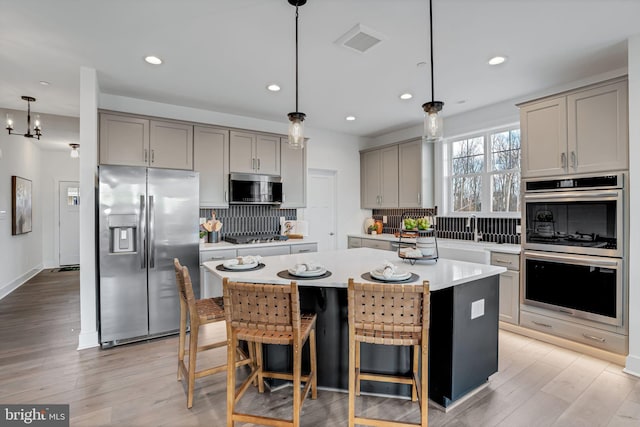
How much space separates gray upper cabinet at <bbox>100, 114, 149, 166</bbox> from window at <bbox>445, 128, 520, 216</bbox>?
416 cm

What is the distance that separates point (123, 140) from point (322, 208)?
10.1 feet

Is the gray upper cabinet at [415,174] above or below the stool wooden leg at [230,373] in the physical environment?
above

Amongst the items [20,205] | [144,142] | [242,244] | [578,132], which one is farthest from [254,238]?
[20,205]

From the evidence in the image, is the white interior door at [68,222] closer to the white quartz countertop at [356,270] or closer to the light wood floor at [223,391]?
the light wood floor at [223,391]

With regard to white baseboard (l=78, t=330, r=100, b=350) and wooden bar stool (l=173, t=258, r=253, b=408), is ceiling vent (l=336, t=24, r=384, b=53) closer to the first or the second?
wooden bar stool (l=173, t=258, r=253, b=408)

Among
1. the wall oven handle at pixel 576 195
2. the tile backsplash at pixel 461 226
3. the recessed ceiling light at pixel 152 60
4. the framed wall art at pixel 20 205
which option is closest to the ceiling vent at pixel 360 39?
the recessed ceiling light at pixel 152 60

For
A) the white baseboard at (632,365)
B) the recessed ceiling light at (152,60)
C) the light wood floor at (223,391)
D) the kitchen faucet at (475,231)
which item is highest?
the recessed ceiling light at (152,60)

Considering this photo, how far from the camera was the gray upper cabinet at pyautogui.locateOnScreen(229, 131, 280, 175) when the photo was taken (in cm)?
442

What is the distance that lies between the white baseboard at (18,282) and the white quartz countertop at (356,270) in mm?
4592

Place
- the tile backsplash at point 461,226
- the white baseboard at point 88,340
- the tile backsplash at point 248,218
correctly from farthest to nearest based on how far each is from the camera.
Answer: the tile backsplash at point 248,218
the tile backsplash at point 461,226
the white baseboard at point 88,340

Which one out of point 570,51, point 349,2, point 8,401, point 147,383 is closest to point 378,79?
point 349,2

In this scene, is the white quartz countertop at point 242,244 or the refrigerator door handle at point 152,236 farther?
the white quartz countertop at point 242,244

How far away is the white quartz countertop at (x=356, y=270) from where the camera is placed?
1.99m

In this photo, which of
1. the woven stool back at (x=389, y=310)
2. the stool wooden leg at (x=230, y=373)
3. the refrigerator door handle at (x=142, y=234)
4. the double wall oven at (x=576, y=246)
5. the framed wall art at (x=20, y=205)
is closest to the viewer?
the woven stool back at (x=389, y=310)
